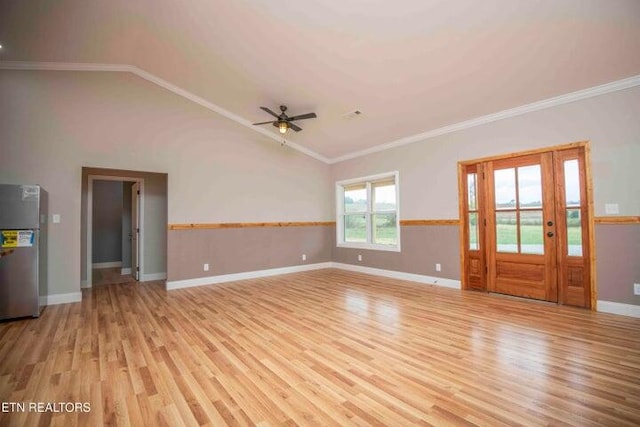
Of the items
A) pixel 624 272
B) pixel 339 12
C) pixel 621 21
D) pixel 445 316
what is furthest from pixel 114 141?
pixel 624 272

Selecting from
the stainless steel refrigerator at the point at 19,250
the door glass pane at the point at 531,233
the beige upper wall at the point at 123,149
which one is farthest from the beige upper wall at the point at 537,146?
the stainless steel refrigerator at the point at 19,250

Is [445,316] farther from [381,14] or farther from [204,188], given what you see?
[204,188]

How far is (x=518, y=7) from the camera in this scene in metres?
2.59

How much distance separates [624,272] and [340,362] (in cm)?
360

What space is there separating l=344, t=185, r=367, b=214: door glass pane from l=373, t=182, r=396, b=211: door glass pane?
0.30 meters

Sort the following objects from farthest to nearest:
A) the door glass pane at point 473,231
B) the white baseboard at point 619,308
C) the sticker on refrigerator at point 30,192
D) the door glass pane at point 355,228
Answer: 1. the door glass pane at point 355,228
2. the door glass pane at point 473,231
3. the sticker on refrigerator at point 30,192
4. the white baseboard at point 619,308

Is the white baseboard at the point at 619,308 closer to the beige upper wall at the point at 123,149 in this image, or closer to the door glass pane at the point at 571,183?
the door glass pane at the point at 571,183

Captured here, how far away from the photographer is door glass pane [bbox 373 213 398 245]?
19.6ft

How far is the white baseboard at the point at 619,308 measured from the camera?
10.7ft

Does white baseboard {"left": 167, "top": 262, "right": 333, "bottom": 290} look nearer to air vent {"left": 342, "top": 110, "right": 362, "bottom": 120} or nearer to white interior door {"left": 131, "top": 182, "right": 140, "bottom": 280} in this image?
white interior door {"left": 131, "top": 182, "right": 140, "bottom": 280}

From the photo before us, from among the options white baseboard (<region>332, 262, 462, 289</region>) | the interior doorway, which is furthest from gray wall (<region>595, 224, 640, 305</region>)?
the interior doorway

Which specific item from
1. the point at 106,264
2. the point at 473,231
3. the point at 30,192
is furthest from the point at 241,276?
the point at 106,264

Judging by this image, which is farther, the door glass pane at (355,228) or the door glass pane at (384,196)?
the door glass pane at (355,228)

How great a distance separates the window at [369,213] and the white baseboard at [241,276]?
94 centimetres
